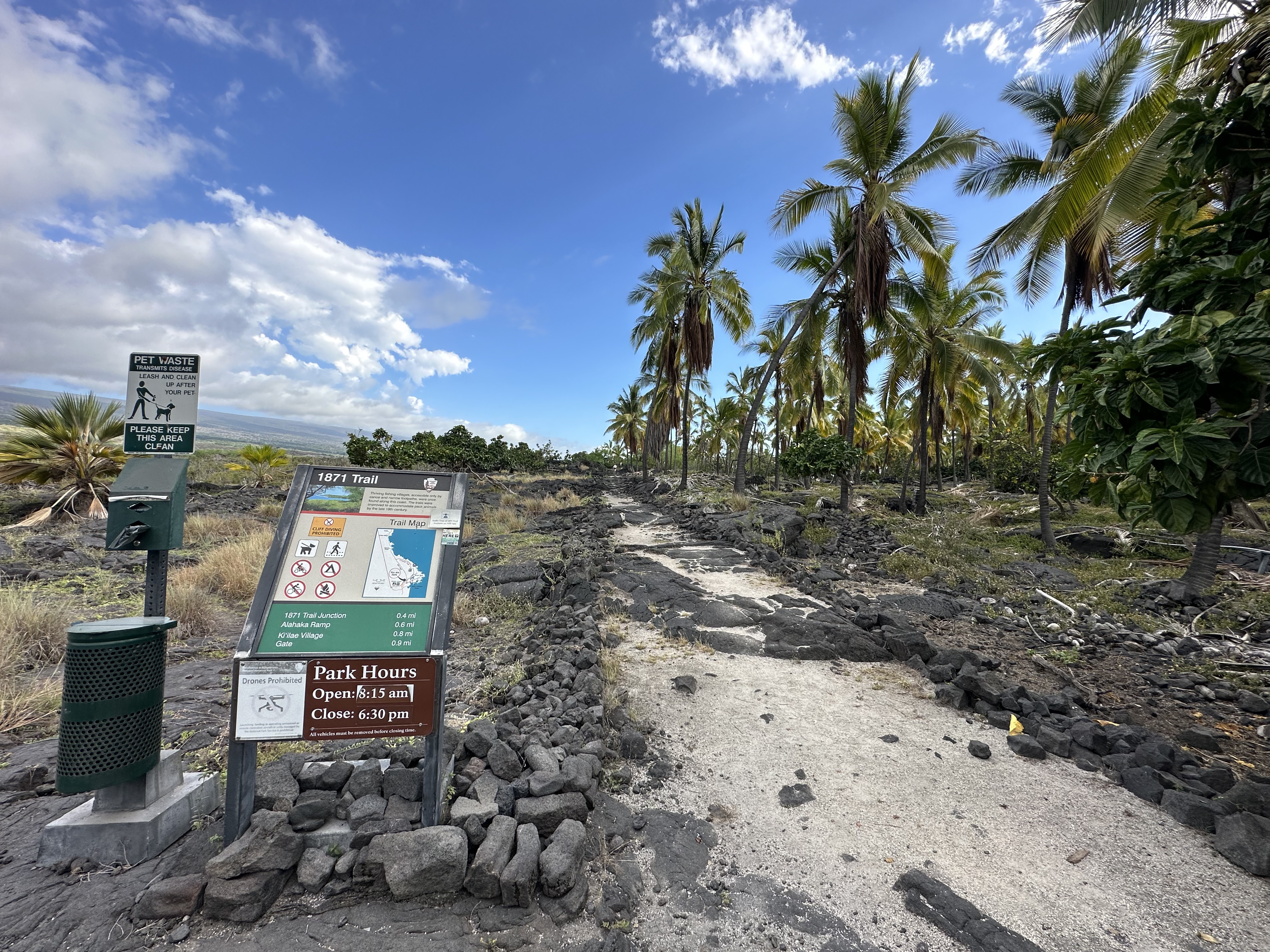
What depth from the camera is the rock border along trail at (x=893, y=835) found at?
8.06ft

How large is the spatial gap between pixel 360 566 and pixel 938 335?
21.7m

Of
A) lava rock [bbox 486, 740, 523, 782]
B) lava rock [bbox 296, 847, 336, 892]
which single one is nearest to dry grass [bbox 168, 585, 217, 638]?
lava rock [bbox 296, 847, 336, 892]

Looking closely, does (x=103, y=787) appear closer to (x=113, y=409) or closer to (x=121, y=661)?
(x=121, y=661)

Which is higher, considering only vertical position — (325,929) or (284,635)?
(284,635)

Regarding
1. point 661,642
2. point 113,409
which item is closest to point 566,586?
point 661,642

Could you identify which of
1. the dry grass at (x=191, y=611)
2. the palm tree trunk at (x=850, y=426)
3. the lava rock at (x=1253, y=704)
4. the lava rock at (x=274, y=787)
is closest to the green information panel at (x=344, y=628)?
the lava rock at (x=274, y=787)

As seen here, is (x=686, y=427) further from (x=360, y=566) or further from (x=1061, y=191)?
(x=360, y=566)

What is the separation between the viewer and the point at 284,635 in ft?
8.81

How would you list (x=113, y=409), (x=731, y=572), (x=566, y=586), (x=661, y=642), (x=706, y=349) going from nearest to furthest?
(x=661, y=642) < (x=566, y=586) < (x=731, y=572) < (x=113, y=409) < (x=706, y=349)

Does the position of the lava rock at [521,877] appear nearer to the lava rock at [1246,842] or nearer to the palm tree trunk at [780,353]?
the lava rock at [1246,842]

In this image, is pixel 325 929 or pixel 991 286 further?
pixel 991 286

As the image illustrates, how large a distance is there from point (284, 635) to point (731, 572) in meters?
7.80

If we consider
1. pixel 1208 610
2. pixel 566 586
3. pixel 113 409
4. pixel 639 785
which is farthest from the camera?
pixel 113 409

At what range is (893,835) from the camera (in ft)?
10.2
